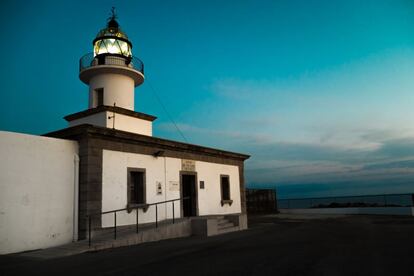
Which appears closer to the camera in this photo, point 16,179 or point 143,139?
point 16,179

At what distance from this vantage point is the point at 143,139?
1315 cm

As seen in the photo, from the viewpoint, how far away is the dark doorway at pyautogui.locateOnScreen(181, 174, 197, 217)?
608 inches

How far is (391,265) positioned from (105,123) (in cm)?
1167

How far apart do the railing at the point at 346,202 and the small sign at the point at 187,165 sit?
53.7 feet

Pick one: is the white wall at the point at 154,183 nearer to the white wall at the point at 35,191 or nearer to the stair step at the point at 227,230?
the white wall at the point at 35,191

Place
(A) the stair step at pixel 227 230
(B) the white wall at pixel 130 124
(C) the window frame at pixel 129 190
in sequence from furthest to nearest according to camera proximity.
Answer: (B) the white wall at pixel 130 124 < (A) the stair step at pixel 227 230 < (C) the window frame at pixel 129 190

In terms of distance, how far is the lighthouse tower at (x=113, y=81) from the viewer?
1580cm

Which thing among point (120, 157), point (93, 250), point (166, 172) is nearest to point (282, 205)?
point (166, 172)

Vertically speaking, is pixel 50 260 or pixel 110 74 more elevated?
pixel 110 74

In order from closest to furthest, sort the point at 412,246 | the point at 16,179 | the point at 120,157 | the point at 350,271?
1. the point at 350,271
2. the point at 412,246
3. the point at 16,179
4. the point at 120,157

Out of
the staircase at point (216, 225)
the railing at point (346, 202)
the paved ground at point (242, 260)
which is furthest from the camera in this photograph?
the railing at point (346, 202)

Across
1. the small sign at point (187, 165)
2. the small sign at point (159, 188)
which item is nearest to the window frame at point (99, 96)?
the small sign at point (187, 165)

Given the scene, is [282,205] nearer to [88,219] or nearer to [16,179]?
[88,219]

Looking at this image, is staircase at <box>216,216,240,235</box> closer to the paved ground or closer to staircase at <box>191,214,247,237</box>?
staircase at <box>191,214,247,237</box>
